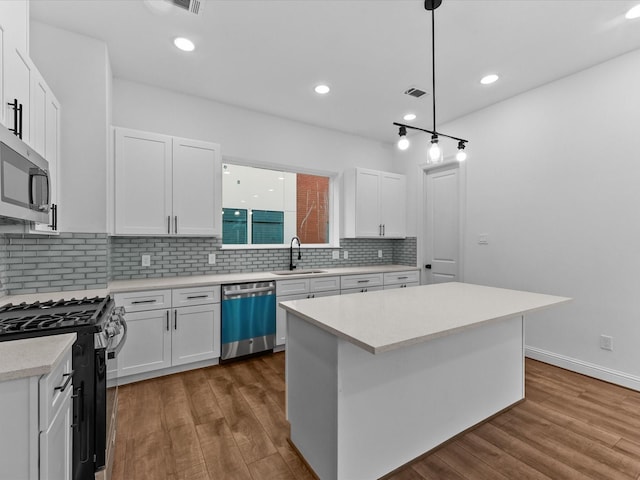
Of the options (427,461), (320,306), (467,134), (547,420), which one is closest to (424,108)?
(467,134)

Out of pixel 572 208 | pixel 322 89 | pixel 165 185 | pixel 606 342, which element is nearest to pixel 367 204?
pixel 322 89

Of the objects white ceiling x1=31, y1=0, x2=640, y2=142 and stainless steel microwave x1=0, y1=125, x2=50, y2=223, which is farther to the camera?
white ceiling x1=31, y1=0, x2=640, y2=142

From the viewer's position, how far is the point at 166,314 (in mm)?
2852

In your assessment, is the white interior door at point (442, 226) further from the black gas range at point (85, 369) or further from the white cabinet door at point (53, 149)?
the white cabinet door at point (53, 149)

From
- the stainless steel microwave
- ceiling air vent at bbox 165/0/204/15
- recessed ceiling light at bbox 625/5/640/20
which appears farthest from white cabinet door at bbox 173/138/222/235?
recessed ceiling light at bbox 625/5/640/20

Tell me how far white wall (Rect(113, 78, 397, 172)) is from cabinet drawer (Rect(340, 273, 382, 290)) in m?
1.67

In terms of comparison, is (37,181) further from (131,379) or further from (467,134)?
(467,134)

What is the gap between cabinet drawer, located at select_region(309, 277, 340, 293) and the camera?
3.70 m

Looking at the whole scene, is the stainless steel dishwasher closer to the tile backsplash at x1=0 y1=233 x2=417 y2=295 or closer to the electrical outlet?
the tile backsplash at x1=0 y1=233 x2=417 y2=295

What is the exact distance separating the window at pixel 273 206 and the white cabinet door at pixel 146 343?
4.25 ft

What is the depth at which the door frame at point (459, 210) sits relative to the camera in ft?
13.5

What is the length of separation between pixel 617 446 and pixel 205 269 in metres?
3.77

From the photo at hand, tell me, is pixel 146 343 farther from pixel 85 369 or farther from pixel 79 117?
pixel 79 117

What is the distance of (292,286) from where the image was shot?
354 centimetres
